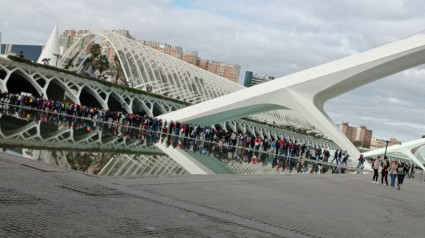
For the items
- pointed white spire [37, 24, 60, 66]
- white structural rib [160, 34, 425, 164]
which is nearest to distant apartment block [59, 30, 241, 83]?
pointed white spire [37, 24, 60, 66]

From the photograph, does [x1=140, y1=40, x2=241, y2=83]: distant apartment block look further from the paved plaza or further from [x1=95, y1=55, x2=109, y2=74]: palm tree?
the paved plaza

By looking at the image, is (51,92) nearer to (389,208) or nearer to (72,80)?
(72,80)

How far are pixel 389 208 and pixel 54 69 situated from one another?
94.8ft

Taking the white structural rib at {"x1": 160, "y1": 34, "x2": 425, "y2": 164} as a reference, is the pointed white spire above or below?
above

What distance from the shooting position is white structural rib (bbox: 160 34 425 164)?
Answer: 2431 cm

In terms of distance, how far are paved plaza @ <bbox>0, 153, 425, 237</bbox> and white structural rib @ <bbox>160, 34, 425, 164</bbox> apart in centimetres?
1721

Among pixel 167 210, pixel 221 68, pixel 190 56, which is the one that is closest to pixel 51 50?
pixel 167 210

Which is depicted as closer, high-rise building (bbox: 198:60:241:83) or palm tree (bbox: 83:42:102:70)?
palm tree (bbox: 83:42:102:70)

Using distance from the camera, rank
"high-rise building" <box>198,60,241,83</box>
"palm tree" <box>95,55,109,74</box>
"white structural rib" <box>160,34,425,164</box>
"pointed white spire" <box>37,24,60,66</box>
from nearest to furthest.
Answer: "white structural rib" <box>160,34,425,164</box> → "palm tree" <box>95,55,109,74</box> → "pointed white spire" <box>37,24,60,66</box> → "high-rise building" <box>198,60,241,83</box>

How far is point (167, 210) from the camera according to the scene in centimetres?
482

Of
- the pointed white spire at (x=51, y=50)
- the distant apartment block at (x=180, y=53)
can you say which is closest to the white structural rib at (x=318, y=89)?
the pointed white spire at (x=51, y=50)

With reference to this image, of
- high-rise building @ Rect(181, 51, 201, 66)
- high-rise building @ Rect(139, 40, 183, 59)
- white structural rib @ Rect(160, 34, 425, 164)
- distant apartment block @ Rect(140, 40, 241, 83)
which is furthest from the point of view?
high-rise building @ Rect(181, 51, 201, 66)

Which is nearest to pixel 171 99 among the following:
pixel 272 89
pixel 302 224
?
pixel 272 89

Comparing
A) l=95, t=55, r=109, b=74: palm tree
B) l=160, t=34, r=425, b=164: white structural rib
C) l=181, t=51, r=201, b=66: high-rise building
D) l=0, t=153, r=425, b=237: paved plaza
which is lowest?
l=0, t=153, r=425, b=237: paved plaza
